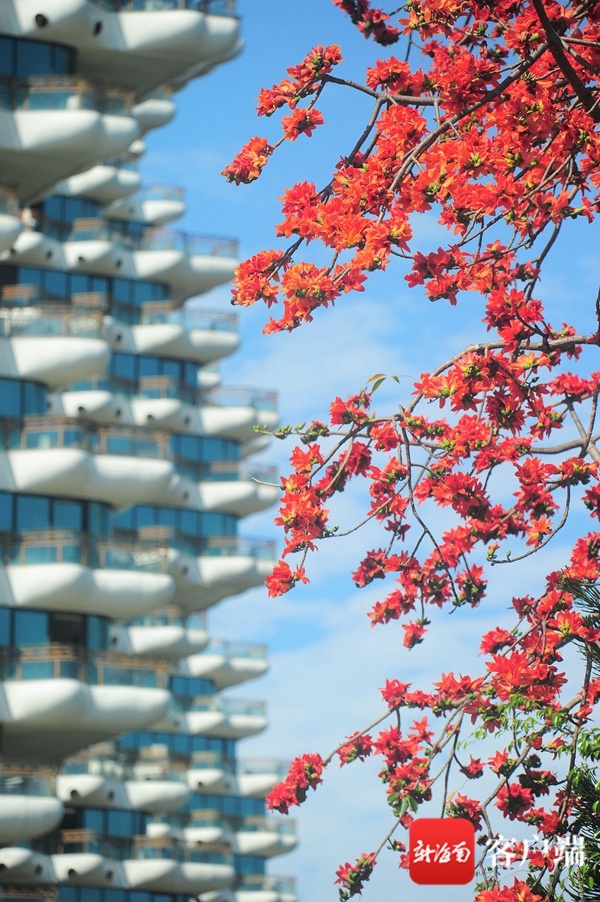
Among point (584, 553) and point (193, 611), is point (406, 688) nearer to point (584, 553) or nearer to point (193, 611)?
point (584, 553)

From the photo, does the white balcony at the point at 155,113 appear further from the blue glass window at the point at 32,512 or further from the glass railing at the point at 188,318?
the blue glass window at the point at 32,512

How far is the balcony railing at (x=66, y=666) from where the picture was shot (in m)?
31.8

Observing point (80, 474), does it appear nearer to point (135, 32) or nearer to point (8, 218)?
point (8, 218)

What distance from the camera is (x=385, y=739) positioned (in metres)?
11.2

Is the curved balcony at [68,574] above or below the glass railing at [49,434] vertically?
below

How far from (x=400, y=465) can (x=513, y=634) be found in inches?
57.8

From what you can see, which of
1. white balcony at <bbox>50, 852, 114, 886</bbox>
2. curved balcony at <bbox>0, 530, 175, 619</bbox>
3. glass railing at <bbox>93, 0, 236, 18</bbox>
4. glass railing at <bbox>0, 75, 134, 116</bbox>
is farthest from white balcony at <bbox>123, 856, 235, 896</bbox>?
glass railing at <bbox>93, 0, 236, 18</bbox>

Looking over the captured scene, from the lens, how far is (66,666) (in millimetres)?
32062

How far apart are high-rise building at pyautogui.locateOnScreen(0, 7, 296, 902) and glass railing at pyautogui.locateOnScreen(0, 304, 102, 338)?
49mm

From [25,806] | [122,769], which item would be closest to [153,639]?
[122,769]

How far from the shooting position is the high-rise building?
3319cm

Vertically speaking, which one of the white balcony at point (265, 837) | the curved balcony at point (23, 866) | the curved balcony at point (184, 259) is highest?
the curved balcony at point (184, 259)

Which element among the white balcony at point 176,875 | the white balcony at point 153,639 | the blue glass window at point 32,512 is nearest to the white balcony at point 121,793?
the white balcony at point 176,875

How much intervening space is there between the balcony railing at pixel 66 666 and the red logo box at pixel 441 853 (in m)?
22.0
